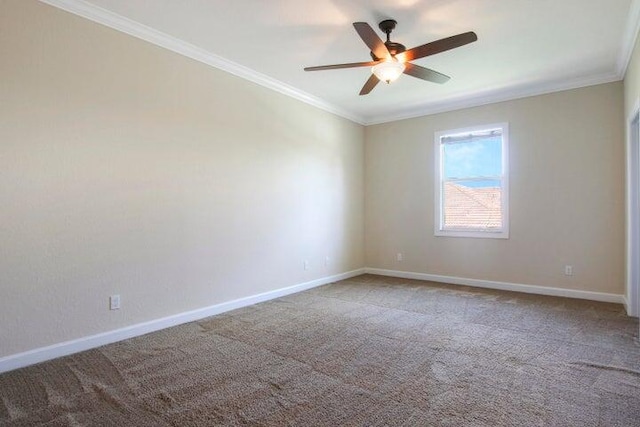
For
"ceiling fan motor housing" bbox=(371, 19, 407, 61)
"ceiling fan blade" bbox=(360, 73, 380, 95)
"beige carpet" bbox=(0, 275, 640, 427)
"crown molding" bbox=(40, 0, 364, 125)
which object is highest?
"crown molding" bbox=(40, 0, 364, 125)

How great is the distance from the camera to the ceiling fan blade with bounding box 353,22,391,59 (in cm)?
243

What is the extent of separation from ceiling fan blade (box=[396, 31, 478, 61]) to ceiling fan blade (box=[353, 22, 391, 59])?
0.16m

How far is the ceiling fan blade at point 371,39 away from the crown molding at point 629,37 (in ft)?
6.43

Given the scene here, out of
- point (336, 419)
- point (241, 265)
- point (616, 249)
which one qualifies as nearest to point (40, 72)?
point (241, 265)

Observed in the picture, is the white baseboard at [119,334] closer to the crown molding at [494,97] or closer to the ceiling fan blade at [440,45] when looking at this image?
the ceiling fan blade at [440,45]

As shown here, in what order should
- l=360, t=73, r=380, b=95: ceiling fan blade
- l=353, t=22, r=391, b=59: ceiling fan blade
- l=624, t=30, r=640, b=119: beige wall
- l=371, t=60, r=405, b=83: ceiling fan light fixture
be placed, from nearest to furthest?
l=353, t=22, r=391, b=59: ceiling fan blade, l=371, t=60, r=405, b=83: ceiling fan light fixture, l=624, t=30, r=640, b=119: beige wall, l=360, t=73, r=380, b=95: ceiling fan blade

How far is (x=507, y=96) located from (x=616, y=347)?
3.36 metres

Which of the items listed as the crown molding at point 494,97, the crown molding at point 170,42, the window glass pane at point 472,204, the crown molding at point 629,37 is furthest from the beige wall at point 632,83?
the crown molding at point 170,42

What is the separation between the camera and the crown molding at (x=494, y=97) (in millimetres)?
4336

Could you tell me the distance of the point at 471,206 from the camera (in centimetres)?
531

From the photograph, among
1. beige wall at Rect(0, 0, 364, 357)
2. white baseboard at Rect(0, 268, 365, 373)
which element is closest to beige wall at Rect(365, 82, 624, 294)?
beige wall at Rect(0, 0, 364, 357)

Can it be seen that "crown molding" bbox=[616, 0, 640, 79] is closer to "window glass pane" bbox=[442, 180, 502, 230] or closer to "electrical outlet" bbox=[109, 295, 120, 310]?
"window glass pane" bbox=[442, 180, 502, 230]

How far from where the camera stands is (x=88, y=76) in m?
2.89

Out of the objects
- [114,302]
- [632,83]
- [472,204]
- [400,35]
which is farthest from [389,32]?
[114,302]
